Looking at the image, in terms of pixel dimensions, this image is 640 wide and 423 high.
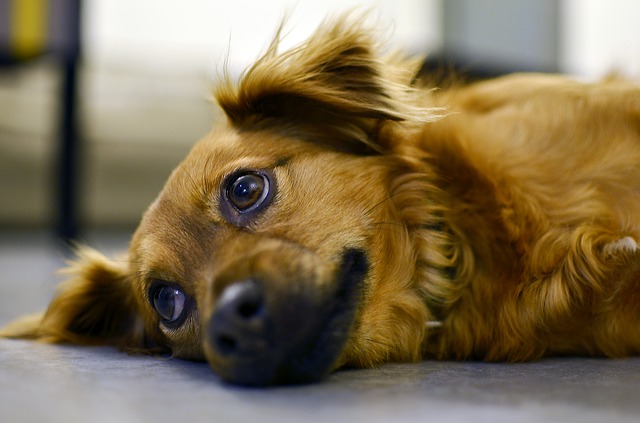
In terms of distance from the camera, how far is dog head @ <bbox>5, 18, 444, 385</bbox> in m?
1.16

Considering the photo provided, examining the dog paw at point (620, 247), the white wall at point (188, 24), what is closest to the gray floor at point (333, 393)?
the dog paw at point (620, 247)

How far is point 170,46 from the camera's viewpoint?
7.04m

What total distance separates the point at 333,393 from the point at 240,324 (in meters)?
0.18

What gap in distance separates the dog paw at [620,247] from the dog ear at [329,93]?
1.62 feet

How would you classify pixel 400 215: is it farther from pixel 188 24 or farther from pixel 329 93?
pixel 188 24

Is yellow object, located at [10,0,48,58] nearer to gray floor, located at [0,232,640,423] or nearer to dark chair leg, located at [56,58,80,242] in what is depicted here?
dark chair leg, located at [56,58,80,242]

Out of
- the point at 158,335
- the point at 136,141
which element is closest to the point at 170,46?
the point at 136,141

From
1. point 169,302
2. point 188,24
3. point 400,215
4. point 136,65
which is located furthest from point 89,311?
point 188,24

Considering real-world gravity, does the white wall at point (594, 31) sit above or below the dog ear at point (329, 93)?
above

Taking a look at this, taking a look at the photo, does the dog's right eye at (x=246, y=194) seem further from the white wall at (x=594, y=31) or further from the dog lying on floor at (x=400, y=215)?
the white wall at (x=594, y=31)

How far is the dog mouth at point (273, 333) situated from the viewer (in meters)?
1.10

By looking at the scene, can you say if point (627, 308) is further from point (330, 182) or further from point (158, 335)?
point (158, 335)

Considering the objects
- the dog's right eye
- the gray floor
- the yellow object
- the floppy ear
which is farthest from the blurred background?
the gray floor

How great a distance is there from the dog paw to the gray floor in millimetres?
222
